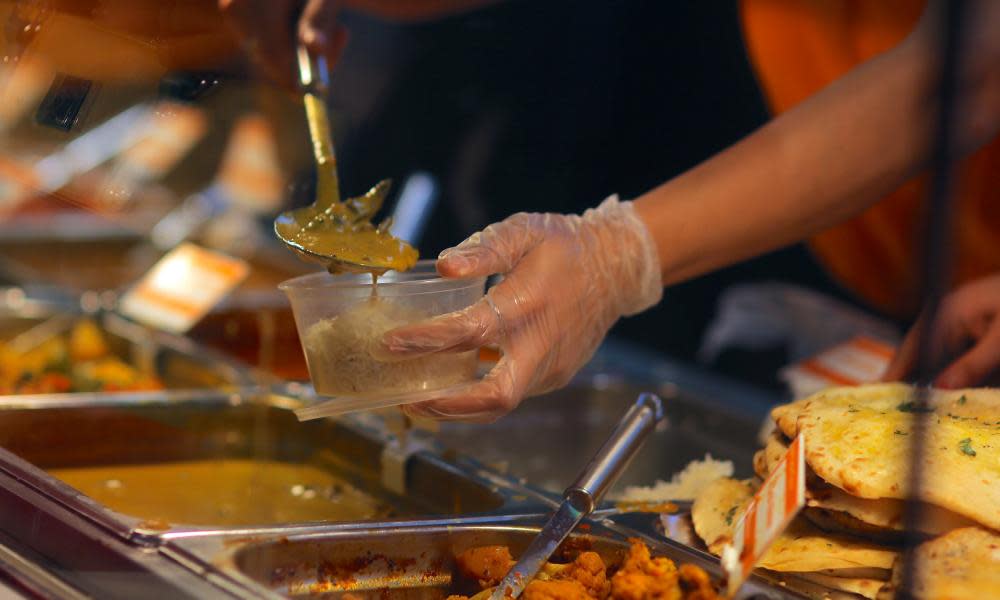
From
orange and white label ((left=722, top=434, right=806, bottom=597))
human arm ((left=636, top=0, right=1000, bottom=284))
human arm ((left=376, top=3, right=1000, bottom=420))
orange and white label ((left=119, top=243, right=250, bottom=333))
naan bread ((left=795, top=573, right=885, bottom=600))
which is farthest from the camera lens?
orange and white label ((left=119, top=243, right=250, bottom=333))

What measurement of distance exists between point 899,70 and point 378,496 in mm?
1138

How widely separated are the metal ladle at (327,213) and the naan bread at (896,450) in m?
0.57

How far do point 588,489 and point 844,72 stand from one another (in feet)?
4.69

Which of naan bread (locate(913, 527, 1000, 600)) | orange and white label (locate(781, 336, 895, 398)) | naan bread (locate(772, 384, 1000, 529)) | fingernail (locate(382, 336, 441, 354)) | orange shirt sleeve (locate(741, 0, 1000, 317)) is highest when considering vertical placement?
orange shirt sleeve (locate(741, 0, 1000, 317))

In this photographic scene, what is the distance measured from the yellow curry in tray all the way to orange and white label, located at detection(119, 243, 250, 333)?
0.14 m

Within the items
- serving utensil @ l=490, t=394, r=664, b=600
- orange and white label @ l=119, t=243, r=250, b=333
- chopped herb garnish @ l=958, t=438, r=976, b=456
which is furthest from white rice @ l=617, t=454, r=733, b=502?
orange and white label @ l=119, t=243, r=250, b=333

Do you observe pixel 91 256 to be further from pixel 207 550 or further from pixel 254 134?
pixel 207 550

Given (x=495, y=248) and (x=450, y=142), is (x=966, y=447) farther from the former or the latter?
(x=450, y=142)

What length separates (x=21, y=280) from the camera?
3143 mm

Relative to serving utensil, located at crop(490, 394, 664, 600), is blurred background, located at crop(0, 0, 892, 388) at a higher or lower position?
higher

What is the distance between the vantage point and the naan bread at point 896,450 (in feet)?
3.83

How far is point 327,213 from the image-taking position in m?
1.41

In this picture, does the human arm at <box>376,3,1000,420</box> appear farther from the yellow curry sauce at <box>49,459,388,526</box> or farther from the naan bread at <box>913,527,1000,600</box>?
the naan bread at <box>913,527,1000,600</box>

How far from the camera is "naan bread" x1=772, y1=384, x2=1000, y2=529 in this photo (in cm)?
117
